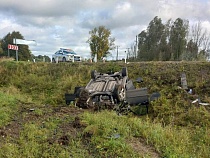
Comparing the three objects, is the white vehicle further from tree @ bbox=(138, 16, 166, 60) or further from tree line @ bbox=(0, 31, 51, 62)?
tree line @ bbox=(0, 31, 51, 62)

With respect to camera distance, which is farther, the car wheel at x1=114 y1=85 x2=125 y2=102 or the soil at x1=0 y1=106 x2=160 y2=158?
the car wheel at x1=114 y1=85 x2=125 y2=102

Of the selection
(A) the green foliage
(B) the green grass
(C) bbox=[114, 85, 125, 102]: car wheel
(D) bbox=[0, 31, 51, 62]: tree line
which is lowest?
(B) the green grass

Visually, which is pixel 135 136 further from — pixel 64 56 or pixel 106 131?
pixel 64 56

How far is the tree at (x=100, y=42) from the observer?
31.6 m

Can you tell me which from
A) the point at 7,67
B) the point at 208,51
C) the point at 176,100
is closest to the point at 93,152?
the point at 176,100

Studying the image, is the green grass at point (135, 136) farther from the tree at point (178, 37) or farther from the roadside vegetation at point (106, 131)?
the tree at point (178, 37)

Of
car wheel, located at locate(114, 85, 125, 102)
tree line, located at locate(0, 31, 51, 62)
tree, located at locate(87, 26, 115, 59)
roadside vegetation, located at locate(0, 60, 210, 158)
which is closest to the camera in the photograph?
roadside vegetation, located at locate(0, 60, 210, 158)

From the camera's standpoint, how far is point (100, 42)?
31.8 meters

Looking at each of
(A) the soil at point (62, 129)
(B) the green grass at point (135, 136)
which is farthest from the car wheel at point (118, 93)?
(B) the green grass at point (135, 136)

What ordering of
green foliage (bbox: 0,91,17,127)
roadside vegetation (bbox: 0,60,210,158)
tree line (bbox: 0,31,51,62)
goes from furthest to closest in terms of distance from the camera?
tree line (bbox: 0,31,51,62), green foliage (bbox: 0,91,17,127), roadside vegetation (bbox: 0,60,210,158)

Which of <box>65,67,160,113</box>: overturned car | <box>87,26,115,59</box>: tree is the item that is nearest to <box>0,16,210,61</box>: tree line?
<box>87,26,115,59</box>: tree

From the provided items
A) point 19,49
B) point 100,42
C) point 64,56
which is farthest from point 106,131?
point 19,49

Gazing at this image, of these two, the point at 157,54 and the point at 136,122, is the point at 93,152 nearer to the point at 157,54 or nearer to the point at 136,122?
the point at 136,122

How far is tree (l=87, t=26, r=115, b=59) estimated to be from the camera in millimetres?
31580
